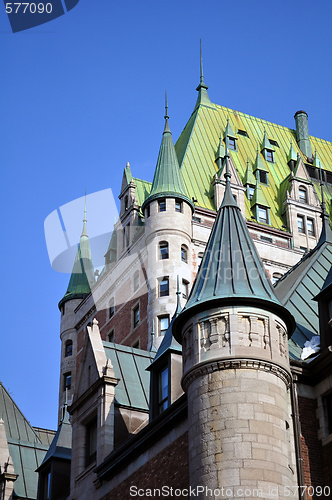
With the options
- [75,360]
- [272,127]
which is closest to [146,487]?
[75,360]

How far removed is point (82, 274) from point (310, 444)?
168 ft

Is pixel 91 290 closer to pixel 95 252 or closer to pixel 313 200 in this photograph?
pixel 95 252

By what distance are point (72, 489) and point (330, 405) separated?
11261 millimetres

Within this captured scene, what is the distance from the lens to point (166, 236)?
202 ft

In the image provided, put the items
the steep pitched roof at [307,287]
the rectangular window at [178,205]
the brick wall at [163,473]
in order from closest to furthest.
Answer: the brick wall at [163,473]
the steep pitched roof at [307,287]
the rectangular window at [178,205]

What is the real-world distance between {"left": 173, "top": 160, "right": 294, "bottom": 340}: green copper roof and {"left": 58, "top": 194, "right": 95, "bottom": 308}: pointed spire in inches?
1807

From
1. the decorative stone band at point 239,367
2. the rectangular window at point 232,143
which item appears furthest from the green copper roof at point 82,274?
the decorative stone band at point 239,367

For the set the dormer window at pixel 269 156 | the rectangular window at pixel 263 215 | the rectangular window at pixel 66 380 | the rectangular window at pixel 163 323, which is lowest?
the rectangular window at pixel 163 323

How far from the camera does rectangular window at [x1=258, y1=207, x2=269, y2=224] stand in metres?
70.3

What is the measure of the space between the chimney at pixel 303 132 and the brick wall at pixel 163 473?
5450 cm

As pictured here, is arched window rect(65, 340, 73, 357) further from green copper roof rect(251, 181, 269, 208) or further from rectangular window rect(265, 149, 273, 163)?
rectangular window rect(265, 149, 273, 163)

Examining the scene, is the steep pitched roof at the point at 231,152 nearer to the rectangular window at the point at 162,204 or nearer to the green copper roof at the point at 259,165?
the green copper roof at the point at 259,165

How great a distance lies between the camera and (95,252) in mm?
76500

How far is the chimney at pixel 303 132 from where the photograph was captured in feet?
268
